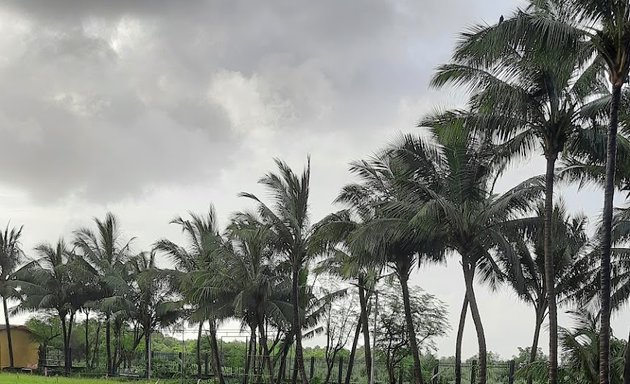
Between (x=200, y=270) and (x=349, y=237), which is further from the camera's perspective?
(x=200, y=270)

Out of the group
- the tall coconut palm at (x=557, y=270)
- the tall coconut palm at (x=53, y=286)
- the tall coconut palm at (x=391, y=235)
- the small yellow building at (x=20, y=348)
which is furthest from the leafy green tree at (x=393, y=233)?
the small yellow building at (x=20, y=348)

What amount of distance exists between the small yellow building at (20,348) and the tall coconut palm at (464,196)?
37095 mm

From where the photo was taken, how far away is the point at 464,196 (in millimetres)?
20297

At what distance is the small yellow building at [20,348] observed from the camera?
50344mm

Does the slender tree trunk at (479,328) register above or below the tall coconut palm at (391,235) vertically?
below

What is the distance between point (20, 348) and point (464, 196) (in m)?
→ 41.8

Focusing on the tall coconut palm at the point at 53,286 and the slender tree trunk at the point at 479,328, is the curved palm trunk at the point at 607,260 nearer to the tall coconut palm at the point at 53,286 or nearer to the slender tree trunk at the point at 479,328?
the slender tree trunk at the point at 479,328

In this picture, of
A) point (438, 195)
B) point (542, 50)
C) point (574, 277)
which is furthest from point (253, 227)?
point (542, 50)

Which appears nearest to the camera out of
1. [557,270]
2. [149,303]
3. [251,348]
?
[557,270]

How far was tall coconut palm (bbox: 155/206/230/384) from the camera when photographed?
106 feet

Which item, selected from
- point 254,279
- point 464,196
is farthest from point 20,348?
point 464,196

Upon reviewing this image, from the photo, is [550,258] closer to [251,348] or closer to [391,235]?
[391,235]

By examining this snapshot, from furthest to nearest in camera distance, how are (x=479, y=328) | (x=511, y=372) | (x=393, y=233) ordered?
(x=511, y=372) → (x=393, y=233) → (x=479, y=328)

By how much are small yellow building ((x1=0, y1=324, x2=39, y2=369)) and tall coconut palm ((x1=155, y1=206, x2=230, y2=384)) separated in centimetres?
1900
